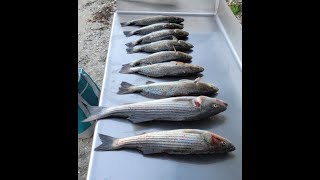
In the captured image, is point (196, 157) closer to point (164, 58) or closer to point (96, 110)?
point (96, 110)

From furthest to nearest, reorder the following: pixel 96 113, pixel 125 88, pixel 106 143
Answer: pixel 125 88, pixel 96 113, pixel 106 143

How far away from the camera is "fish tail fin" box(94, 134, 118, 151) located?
2.82 meters

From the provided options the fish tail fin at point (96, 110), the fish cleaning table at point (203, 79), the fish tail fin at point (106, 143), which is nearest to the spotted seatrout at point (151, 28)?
the fish cleaning table at point (203, 79)

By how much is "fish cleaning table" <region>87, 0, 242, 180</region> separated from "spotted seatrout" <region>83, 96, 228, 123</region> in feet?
0.20

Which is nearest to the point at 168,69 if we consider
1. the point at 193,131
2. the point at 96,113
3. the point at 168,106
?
the point at 168,106

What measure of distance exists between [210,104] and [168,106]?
0.36 metres

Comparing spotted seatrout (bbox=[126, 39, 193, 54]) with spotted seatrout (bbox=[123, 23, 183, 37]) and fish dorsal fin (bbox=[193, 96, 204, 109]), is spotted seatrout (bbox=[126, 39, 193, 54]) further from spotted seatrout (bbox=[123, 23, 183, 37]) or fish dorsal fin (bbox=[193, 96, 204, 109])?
fish dorsal fin (bbox=[193, 96, 204, 109])

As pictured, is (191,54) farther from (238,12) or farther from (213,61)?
(238,12)

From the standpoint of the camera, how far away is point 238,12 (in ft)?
23.0

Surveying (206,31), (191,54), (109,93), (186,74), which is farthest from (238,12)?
(109,93)

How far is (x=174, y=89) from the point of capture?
333cm

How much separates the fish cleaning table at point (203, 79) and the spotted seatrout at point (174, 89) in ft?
0.23

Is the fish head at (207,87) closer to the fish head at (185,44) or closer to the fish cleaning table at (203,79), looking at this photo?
the fish cleaning table at (203,79)

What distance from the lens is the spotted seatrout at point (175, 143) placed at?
2.72 m
